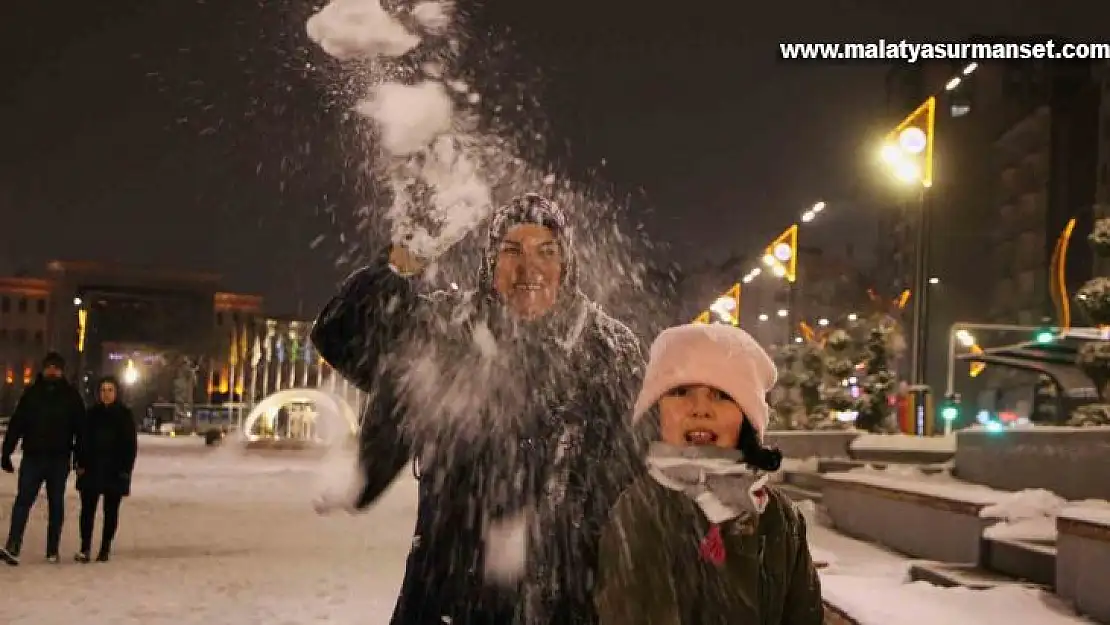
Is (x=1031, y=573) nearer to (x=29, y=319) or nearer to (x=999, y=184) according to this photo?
(x=999, y=184)

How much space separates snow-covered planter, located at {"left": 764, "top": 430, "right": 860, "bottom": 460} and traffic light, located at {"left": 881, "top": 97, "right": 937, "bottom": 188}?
656 centimetres

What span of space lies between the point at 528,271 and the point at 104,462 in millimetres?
10794

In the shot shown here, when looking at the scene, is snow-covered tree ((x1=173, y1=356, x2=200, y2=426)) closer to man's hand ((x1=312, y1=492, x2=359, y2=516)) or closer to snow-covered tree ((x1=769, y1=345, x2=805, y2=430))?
snow-covered tree ((x1=769, y1=345, x2=805, y2=430))

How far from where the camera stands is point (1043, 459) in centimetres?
1356

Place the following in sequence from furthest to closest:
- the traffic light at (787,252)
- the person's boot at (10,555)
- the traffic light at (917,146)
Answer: the traffic light at (787,252), the traffic light at (917,146), the person's boot at (10,555)

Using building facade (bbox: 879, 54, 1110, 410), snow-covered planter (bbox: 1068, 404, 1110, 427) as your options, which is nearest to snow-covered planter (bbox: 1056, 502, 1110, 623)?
snow-covered planter (bbox: 1068, 404, 1110, 427)

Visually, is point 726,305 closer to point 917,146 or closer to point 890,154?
point 890,154

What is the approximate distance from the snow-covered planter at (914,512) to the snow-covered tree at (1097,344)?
1457 millimetres

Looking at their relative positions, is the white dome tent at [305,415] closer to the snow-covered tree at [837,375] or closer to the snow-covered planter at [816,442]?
the snow-covered tree at [837,375]

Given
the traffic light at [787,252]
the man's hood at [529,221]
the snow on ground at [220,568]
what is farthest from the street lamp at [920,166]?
the man's hood at [529,221]

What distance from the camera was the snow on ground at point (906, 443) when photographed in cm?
2080

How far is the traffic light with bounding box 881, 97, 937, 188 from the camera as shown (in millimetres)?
22500

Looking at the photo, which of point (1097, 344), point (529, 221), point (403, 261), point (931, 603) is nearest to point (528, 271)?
point (529, 221)

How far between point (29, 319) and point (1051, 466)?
151m
